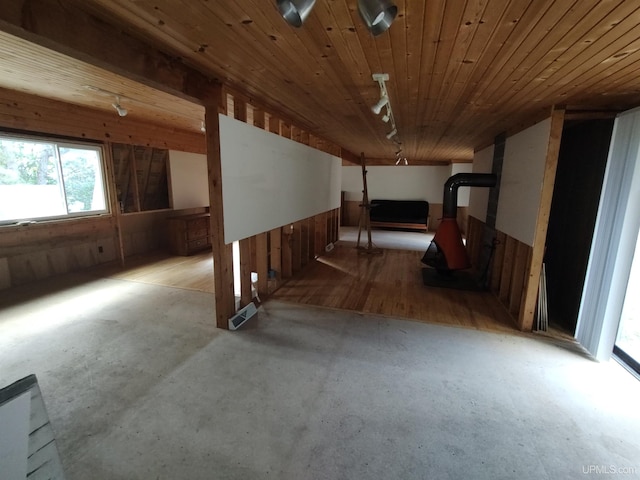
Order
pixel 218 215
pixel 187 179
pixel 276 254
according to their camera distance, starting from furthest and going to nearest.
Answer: pixel 187 179, pixel 276 254, pixel 218 215

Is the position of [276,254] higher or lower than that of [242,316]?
higher

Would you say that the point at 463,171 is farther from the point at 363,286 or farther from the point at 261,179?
the point at 261,179

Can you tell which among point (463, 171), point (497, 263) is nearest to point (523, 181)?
point (497, 263)

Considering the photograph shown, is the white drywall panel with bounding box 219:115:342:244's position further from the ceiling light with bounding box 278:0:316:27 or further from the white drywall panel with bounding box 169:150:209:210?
the white drywall panel with bounding box 169:150:209:210

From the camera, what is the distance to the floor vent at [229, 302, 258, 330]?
9.59 ft

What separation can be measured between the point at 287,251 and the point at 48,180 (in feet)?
12.1

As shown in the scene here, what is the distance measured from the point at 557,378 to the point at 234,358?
2.58m

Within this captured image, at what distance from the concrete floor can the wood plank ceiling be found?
87.3 inches

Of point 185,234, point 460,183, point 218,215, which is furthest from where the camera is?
point 185,234

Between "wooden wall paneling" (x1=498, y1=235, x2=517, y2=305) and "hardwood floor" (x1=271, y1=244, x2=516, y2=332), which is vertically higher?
"wooden wall paneling" (x1=498, y1=235, x2=517, y2=305)

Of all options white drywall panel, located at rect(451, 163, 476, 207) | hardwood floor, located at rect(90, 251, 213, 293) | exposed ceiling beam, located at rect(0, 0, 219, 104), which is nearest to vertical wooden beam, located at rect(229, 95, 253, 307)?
hardwood floor, located at rect(90, 251, 213, 293)

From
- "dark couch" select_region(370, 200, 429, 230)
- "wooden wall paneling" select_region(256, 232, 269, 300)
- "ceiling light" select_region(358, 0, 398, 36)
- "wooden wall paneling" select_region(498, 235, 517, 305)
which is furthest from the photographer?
"dark couch" select_region(370, 200, 429, 230)

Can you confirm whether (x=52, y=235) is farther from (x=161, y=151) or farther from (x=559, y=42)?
(x=559, y=42)

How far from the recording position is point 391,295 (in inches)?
151
